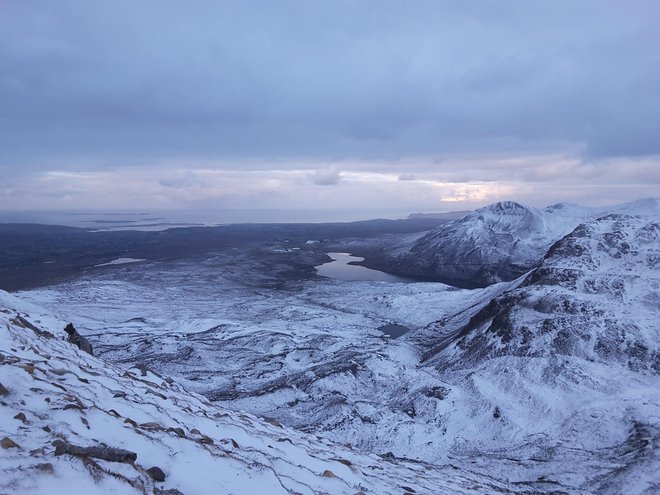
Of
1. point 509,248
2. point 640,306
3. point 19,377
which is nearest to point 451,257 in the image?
point 509,248

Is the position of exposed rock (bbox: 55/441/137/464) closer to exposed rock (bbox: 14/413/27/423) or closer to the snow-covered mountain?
exposed rock (bbox: 14/413/27/423)

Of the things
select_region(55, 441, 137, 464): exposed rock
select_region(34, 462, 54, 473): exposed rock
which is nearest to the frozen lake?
select_region(55, 441, 137, 464): exposed rock

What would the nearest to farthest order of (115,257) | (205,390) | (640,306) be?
(205,390)
(640,306)
(115,257)

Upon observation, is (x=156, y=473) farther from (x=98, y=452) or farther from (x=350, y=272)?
(x=350, y=272)

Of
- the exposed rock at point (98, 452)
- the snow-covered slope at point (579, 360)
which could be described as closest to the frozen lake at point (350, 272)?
the snow-covered slope at point (579, 360)

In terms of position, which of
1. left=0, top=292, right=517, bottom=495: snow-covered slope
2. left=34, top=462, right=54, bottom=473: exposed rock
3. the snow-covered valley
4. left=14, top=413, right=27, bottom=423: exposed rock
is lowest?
the snow-covered valley

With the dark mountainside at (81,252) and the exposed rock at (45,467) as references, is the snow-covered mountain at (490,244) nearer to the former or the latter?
the dark mountainside at (81,252)

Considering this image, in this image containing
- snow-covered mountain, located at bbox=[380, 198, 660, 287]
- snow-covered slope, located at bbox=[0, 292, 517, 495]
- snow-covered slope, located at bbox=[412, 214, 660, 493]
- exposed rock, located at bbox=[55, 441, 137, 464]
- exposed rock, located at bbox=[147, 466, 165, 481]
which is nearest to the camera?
snow-covered slope, located at bbox=[0, 292, 517, 495]

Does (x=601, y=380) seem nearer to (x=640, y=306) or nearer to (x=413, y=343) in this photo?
(x=640, y=306)
